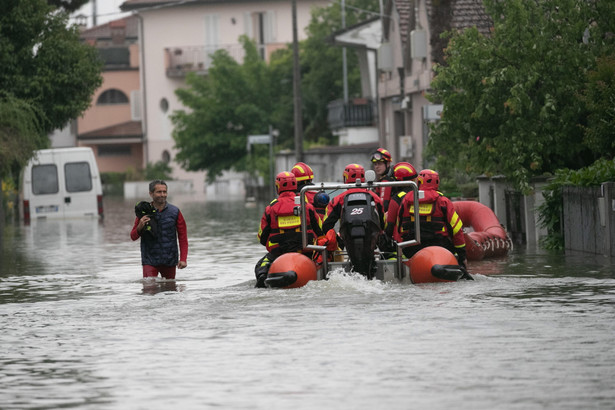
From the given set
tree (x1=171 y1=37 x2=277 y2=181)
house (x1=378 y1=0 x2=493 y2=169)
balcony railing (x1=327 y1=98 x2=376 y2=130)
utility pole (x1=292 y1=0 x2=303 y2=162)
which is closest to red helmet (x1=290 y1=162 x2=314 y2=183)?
house (x1=378 y1=0 x2=493 y2=169)

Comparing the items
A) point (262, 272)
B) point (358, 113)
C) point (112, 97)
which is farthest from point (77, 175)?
point (112, 97)

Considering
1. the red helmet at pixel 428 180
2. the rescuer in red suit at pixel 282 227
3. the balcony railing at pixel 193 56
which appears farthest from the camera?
the balcony railing at pixel 193 56

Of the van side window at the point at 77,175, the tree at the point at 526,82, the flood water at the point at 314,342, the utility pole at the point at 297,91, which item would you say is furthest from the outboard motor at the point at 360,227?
the utility pole at the point at 297,91

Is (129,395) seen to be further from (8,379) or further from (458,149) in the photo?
(458,149)

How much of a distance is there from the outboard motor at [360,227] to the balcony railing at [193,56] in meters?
76.7

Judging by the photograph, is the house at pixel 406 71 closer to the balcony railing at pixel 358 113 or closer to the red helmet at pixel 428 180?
the balcony railing at pixel 358 113

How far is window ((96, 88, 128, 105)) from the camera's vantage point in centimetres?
9750

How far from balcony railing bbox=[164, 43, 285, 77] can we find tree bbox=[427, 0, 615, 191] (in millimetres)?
66248

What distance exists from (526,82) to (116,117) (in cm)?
7384

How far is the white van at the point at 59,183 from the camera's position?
41750mm

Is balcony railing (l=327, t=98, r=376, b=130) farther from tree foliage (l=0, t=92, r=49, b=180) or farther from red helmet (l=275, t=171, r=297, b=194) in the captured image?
red helmet (l=275, t=171, r=297, b=194)

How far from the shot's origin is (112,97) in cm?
9781

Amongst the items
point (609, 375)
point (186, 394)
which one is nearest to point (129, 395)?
point (186, 394)

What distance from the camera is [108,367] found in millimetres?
11133
